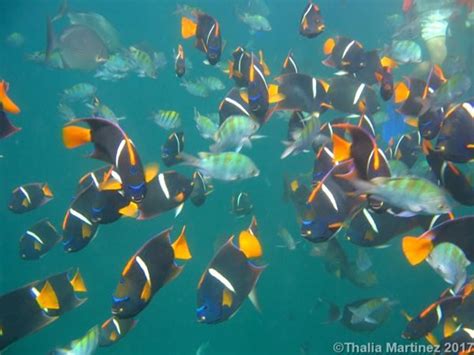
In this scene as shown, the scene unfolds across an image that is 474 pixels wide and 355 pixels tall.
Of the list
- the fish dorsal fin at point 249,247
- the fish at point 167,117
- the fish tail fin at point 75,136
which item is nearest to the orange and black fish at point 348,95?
the fish dorsal fin at point 249,247

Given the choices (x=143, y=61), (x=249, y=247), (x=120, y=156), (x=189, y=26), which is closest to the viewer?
(x=120, y=156)

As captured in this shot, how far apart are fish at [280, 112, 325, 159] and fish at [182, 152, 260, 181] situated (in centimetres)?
52

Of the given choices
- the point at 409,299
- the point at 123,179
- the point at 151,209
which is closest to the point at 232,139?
the point at 151,209

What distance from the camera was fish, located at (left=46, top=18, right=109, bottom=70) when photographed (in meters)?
10.6

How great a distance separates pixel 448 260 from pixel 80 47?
10040mm

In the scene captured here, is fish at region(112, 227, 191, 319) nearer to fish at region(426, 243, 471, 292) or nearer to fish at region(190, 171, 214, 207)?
fish at region(426, 243, 471, 292)

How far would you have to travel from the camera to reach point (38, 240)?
550 centimetres

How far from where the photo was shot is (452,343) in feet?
10.5

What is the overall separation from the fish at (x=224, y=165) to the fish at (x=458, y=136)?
86.8 inches

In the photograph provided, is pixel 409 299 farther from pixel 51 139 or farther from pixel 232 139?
pixel 51 139

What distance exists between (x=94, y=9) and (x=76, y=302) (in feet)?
75.9

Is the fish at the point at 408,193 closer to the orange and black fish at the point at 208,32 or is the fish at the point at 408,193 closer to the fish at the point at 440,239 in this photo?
the fish at the point at 440,239

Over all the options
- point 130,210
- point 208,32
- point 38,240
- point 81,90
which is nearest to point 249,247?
point 130,210

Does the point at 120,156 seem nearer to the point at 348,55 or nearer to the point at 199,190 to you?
the point at 348,55
